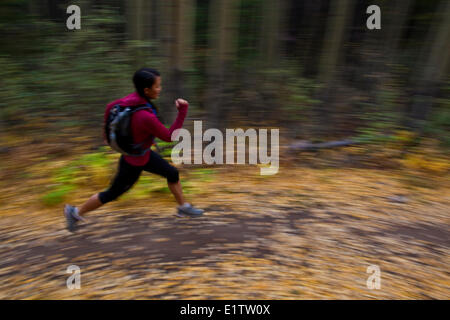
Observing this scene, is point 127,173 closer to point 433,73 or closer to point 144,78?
point 144,78

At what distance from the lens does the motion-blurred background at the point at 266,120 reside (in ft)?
13.4

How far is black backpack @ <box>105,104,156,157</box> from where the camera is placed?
12.2 ft

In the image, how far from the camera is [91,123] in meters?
7.36

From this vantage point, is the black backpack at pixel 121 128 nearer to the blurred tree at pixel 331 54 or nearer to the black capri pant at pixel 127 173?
the black capri pant at pixel 127 173

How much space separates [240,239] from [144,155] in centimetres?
147

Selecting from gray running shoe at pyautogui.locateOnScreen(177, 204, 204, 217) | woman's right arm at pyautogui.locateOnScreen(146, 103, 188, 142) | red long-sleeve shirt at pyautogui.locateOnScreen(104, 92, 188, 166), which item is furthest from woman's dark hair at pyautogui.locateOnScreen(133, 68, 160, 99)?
gray running shoe at pyautogui.locateOnScreen(177, 204, 204, 217)

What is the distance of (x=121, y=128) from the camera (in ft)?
12.3

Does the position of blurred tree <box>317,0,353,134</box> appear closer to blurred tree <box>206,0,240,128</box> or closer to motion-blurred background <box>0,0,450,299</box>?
motion-blurred background <box>0,0,450,299</box>

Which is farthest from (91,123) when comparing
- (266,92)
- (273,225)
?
(273,225)

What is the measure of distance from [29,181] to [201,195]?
3.01m

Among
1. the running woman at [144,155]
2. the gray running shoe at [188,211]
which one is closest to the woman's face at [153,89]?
the running woman at [144,155]

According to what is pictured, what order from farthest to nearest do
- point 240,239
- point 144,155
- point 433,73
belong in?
point 433,73
point 240,239
point 144,155

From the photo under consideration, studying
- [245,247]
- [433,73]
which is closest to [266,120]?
[433,73]

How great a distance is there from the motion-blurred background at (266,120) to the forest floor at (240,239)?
30 millimetres
